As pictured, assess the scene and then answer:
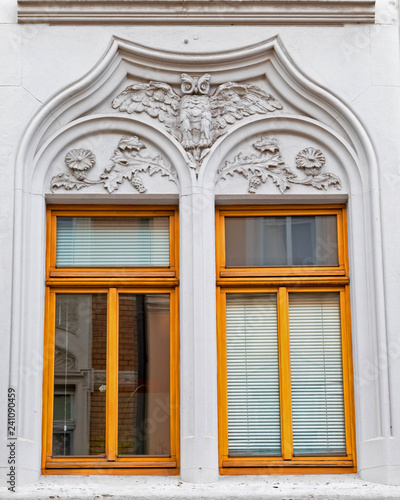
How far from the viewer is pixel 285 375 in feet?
29.7

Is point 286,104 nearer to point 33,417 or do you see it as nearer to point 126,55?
point 126,55

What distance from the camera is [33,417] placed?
8.70 m

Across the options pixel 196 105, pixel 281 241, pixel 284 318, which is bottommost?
pixel 284 318

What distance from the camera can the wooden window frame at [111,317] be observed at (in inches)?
348

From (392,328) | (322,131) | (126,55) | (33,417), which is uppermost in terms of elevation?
(126,55)

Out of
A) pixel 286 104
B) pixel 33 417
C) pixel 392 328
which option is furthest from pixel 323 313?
pixel 33 417

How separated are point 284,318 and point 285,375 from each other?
0.51m

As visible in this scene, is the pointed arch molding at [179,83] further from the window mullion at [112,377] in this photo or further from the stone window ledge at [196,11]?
the window mullion at [112,377]

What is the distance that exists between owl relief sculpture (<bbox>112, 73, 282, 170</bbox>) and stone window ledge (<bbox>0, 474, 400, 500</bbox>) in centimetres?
286

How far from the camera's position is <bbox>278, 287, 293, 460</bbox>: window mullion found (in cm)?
892

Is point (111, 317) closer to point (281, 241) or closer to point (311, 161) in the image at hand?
point (281, 241)

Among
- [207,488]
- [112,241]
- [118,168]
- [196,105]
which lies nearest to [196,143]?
[196,105]

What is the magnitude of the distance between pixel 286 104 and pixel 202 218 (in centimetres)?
138

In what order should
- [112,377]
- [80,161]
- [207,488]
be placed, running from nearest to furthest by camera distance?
1. [207,488]
2. [112,377]
3. [80,161]
